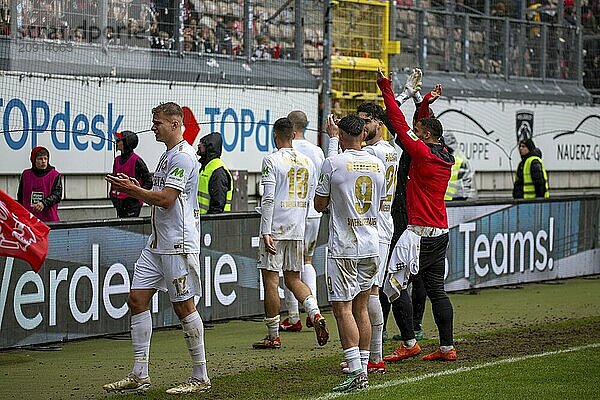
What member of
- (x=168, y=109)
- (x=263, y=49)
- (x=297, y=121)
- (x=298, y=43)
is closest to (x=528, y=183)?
(x=298, y=43)

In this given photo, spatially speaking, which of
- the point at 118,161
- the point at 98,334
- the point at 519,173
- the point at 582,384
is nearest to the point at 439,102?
the point at 519,173

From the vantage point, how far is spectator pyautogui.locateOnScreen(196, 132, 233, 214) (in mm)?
13062

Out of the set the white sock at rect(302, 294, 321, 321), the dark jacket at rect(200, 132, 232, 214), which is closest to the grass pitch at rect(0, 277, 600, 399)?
the white sock at rect(302, 294, 321, 321)

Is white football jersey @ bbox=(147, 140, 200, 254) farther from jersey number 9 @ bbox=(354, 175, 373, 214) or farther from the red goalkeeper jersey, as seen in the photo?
the red goalkeeper jersey

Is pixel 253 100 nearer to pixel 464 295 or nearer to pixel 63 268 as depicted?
pixel 464 295

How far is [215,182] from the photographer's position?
13.1 metres

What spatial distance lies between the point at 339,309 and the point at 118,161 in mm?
5609

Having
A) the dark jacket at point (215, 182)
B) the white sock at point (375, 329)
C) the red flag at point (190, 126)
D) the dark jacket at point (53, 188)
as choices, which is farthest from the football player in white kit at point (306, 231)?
the red flag at point (190, 126)

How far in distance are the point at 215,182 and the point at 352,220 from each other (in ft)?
15.2

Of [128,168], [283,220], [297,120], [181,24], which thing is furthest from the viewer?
[181,24]

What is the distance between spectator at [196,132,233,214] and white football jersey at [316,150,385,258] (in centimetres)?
446

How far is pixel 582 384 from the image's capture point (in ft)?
28.4

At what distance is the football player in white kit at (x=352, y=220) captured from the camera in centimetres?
859

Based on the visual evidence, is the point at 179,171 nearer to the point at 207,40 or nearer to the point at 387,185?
the point at 387,185
